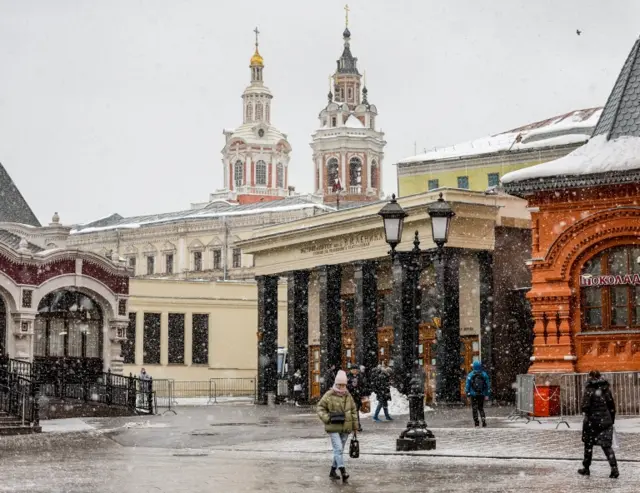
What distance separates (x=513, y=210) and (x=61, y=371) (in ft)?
48.4

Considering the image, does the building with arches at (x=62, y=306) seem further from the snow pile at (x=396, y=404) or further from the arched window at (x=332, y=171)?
the arched window at (x=332, y=171)

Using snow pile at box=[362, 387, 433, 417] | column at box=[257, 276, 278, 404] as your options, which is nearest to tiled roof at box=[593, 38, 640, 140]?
snow pile at box=[362, 387, 433, 417]

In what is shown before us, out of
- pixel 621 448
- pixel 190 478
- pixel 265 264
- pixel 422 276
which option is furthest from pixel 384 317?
pixel 190 478

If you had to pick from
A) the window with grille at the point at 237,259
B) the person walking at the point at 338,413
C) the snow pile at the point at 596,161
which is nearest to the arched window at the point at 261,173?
the window with grille at the point at 237,259

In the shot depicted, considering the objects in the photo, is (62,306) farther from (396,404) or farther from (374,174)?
(374,174)

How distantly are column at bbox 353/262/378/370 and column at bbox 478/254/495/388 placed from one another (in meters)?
4.26

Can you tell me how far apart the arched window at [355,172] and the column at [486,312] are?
8745 cm

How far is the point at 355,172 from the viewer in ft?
414

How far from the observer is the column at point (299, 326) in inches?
1766

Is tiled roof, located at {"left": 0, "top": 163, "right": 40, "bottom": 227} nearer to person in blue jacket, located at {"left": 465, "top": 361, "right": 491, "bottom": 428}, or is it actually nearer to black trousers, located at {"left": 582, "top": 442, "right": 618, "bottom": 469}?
person in blue jacket, located at {"left": 465, "top": 361, "right": 491, "bottom": 428}

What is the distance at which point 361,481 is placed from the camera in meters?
16.0

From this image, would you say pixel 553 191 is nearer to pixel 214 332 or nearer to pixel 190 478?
pixel 190 478

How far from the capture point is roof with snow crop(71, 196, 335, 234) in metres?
93.0

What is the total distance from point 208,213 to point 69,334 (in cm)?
5773
